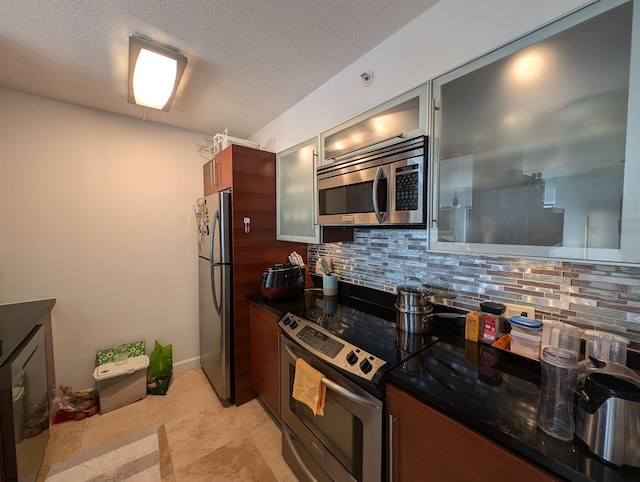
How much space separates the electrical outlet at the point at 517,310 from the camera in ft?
3.60

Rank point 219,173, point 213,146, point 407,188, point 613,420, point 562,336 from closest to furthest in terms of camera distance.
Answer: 1. point 613,420
2. point 562,336
3. point 407,188
4. point 219,173
5. point 213,146

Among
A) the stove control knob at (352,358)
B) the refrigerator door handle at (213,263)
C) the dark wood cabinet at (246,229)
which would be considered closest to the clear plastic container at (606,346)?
the stove control knob at (352,358)

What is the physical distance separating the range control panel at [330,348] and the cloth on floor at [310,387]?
9 cm

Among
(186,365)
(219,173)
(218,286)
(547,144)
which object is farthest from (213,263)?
(547,144)

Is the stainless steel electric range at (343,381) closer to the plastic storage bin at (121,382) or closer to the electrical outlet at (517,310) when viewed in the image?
the electrical outlet at (517,310)

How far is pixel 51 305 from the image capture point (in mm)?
1921

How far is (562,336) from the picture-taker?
95 centimetres

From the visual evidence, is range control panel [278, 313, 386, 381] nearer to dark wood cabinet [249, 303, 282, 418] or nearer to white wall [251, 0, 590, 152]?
dark wood cabinet [249, 303, 282, 418]

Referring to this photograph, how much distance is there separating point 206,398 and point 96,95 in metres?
2.62

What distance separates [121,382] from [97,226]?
134 centimetres

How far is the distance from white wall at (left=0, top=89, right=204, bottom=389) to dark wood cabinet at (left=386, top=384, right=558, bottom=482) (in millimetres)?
2358

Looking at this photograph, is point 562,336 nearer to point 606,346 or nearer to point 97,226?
point 606,346

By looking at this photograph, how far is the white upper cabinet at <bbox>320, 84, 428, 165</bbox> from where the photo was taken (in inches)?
45.3

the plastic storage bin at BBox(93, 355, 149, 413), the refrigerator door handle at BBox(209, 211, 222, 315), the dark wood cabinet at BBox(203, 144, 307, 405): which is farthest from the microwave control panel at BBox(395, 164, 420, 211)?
the plastic storage bin at BBox(93, 355, 149, 413)
